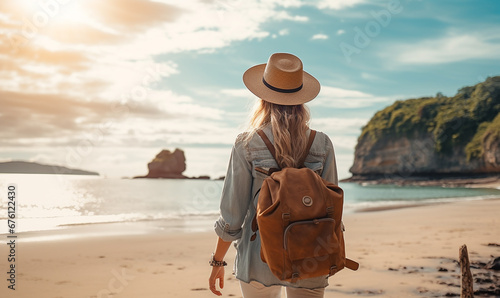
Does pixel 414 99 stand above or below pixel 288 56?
above

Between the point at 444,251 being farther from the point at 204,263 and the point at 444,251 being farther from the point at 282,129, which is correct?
the point at 282,129

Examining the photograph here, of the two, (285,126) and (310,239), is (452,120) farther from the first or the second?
(310,239)

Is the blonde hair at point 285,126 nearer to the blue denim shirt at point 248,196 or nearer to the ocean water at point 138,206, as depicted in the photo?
the blue denim shirt at point 248,196

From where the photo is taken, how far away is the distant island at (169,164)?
297ft

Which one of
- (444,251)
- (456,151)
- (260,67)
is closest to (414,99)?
(456,151)

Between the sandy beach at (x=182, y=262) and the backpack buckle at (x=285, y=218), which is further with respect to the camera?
the sandy beach at (x=182, y=262)

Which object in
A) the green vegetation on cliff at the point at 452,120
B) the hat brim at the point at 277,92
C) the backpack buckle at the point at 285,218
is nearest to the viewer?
the backpack buckle at the point at 285,218

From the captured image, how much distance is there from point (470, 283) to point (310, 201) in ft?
8.45

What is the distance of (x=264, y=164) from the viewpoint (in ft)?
6.22

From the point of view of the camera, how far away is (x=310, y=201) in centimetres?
176

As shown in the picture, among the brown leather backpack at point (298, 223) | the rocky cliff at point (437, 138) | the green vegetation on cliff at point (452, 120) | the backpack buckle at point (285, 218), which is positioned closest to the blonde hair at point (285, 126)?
the brown leather backpack at point (298, 223)

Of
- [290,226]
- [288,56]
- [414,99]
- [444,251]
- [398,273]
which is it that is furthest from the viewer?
[414,99]

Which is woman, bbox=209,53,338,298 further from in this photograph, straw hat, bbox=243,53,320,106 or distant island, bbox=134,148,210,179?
distant island, bbox=134,148,210,179

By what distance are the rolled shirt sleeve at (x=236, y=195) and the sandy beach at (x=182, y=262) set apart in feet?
10.2
